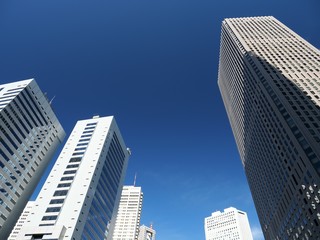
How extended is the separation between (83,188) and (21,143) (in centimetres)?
2617

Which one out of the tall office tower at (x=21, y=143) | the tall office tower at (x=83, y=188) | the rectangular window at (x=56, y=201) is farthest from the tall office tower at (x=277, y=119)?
the tall office tower at (x=21, y=143)

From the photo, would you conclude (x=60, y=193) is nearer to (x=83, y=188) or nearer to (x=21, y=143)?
(x=83, y=188)

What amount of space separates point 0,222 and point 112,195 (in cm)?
3756

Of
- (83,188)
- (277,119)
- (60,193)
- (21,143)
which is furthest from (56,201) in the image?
(277,119)

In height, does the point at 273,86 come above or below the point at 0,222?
above

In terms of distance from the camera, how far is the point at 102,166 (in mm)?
98938

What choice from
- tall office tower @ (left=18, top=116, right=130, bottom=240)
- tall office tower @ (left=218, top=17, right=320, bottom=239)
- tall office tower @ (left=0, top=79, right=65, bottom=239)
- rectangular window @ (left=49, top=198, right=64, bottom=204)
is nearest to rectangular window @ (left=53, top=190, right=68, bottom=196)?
tall office tower @ (left=18, top=116, right=130, bottom=240)

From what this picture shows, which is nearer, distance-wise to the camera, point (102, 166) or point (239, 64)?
point (102, 166)

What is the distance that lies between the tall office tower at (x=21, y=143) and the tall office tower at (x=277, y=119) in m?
76.3

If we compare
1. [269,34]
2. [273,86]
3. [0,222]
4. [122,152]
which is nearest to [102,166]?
[122,152]

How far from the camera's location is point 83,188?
85.9 meters

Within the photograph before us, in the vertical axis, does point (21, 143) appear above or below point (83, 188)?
above

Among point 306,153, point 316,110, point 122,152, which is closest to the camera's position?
point 306,153

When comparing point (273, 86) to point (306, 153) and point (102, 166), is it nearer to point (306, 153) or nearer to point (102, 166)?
point (306, 153)
